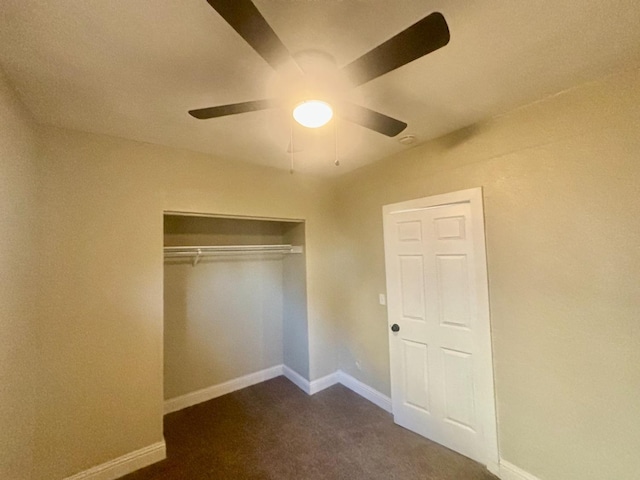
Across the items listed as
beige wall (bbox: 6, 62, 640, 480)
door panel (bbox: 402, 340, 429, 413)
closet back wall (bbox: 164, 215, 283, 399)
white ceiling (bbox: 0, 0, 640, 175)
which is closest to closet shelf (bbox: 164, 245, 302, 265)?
closet back wall (bbox: 164, 215, 283, 399)

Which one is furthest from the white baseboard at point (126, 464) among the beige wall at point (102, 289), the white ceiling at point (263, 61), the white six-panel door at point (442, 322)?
the white ceiling at point (263, 61)

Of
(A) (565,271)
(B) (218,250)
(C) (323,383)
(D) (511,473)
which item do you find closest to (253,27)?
(A) (565,271)

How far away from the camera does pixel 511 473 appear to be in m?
1.95

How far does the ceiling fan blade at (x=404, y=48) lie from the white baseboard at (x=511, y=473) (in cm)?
267

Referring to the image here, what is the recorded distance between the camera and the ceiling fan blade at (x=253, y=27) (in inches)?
31.2

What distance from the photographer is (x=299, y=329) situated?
137 inches

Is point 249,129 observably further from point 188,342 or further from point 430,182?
point 188,342

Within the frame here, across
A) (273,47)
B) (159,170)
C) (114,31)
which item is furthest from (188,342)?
(273,47)

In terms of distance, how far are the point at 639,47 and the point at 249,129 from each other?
229 centimetres

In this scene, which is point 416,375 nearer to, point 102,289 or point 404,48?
point 404,48

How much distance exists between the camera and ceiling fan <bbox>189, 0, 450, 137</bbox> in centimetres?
85

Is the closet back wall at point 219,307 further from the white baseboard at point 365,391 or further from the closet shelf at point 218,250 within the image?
the white baseboard at point 365,391

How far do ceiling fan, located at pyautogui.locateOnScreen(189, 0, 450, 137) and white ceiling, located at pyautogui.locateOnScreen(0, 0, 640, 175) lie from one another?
0.60 ft

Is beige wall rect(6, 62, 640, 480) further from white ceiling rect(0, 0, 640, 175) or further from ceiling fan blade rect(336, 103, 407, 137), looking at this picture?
ceiling fan blade rect(336, 103, 407, 137)
